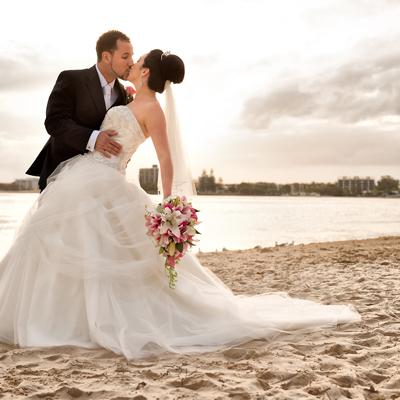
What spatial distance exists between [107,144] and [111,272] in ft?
3.37

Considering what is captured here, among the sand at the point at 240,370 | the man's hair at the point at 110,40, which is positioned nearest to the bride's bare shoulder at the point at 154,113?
the man's hair at the point at 110,40

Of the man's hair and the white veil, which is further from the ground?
the man's hair

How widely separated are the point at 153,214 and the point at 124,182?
559mm

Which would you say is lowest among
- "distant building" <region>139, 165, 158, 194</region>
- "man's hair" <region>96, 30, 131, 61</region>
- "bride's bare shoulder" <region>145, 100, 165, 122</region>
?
"distant building" <region>139, 165, 158, 194</region>

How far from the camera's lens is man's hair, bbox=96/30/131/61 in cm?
450

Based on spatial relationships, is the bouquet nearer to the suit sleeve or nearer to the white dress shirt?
the suit sleeve

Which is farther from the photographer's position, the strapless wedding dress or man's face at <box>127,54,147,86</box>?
man's face at <box>127,54,147,86</box>

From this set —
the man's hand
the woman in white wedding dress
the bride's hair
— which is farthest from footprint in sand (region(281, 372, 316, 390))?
the bride's hair

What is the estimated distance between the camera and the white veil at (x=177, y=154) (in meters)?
4.36

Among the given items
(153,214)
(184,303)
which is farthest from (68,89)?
(184,303)

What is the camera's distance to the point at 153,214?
3949 millimetres

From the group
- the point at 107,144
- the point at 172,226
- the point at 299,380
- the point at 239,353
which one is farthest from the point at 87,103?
the point at 299,380

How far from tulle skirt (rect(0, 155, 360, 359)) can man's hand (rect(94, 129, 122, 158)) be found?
0.47ft

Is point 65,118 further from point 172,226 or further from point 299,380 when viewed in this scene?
point 299,380
